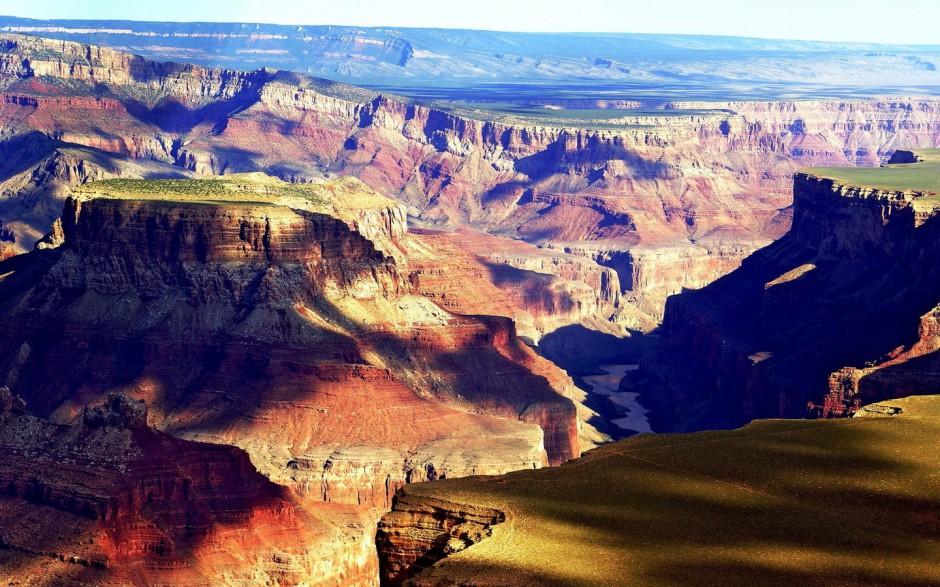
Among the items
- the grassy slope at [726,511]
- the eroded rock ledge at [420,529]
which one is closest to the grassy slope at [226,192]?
the grassy slope at [726,511]

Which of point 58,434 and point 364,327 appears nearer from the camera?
point 58,434

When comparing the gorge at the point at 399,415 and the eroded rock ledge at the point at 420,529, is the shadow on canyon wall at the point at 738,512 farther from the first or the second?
the eroded rock ledge at the point at 420,529

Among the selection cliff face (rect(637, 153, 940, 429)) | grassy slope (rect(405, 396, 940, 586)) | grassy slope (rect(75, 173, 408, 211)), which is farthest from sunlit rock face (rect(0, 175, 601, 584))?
grassy slope (rect(405, 396, 940, 586))

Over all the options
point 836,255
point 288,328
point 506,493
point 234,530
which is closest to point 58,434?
point 234,530

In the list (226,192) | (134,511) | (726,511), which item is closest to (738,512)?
(726,511)

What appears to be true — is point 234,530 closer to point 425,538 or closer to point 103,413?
point 103,413

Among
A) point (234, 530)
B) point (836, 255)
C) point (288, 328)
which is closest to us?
point (234, 530)

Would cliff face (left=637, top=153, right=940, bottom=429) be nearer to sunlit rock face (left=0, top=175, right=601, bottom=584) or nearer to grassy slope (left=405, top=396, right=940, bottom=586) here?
sunlit rock face (left=0, top=175, right=601, bottom=584)
